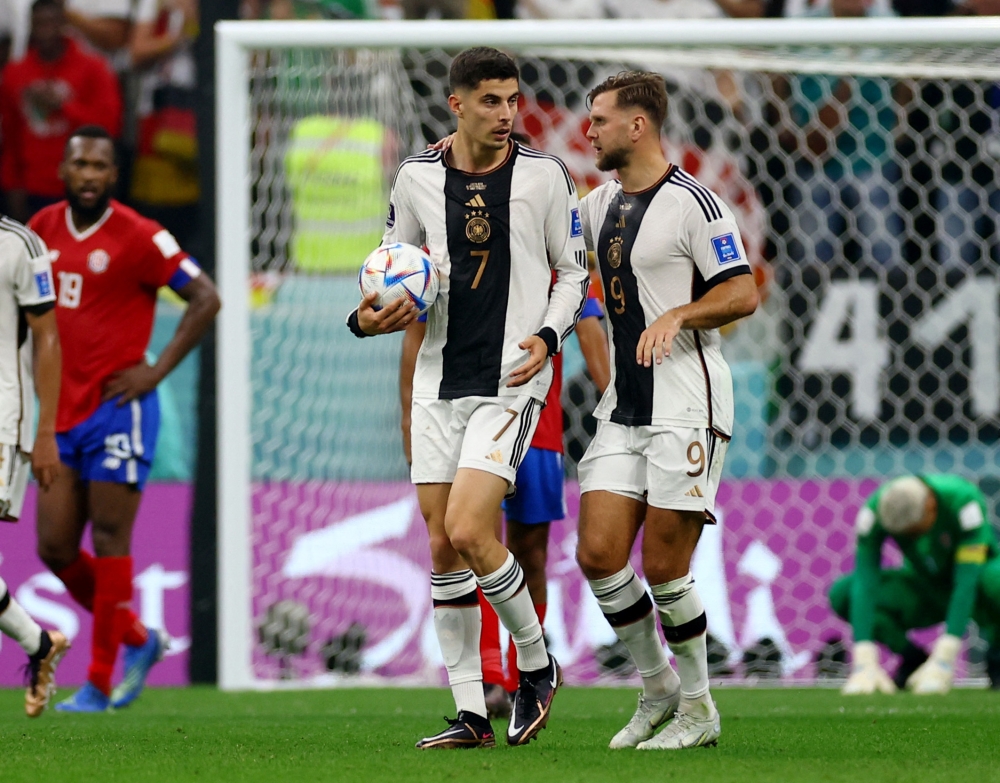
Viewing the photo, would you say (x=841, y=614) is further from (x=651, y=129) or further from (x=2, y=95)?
(x=2, y=95)

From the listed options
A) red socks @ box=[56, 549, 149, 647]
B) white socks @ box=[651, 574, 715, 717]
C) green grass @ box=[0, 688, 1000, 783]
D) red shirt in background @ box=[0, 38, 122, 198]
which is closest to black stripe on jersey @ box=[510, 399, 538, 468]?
white socks @ box=[651, 574, 715, 717]

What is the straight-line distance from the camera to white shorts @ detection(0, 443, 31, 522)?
596cm

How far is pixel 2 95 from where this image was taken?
1069 centimetres

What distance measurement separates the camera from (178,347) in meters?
6.98

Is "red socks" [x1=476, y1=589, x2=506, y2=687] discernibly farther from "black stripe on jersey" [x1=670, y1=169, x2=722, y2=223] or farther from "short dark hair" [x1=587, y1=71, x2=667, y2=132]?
"short dark hair" [x1=587, y1=71, x2=667, y2=132]

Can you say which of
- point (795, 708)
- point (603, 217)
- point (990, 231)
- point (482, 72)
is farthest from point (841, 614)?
point (482, 72)

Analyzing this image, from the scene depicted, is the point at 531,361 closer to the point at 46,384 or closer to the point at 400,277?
the point at 400,277

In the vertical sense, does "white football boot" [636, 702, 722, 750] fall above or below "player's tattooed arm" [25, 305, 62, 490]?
below

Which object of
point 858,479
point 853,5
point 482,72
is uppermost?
point 853,5

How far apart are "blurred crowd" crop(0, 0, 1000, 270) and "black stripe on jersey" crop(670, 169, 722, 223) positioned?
5.87 m

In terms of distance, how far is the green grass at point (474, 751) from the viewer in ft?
13.5

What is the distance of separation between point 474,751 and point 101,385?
298 cm

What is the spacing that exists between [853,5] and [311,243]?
3.97 m

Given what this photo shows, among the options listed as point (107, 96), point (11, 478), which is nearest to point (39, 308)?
point (11, 478)
